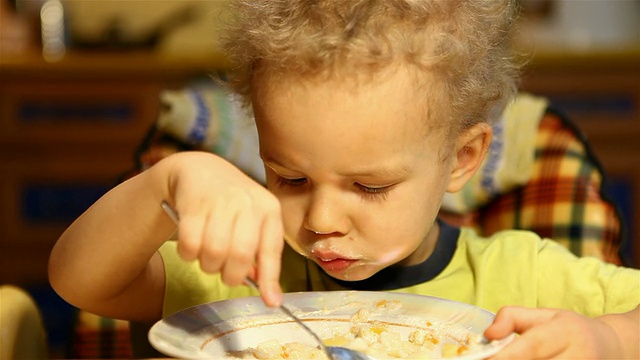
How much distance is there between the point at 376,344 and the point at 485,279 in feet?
1.33

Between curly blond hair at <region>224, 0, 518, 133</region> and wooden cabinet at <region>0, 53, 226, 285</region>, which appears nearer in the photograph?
curly blond hair at <region>224, 0, 518, 133</region>

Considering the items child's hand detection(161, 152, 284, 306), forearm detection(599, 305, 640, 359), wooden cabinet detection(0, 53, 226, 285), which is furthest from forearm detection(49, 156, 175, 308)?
wooden cabinet detection(0, 53, 226, 285)

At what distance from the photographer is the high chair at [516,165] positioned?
1.53m

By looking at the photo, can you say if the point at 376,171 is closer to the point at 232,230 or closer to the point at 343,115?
the point at 343,115

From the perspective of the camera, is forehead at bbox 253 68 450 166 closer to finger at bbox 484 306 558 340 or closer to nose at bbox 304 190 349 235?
nose at bbox 304 190 349 235

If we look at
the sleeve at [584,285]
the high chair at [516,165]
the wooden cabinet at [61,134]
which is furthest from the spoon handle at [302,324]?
the wooden cabinet at [61,134]

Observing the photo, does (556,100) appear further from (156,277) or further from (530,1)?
(156,277)

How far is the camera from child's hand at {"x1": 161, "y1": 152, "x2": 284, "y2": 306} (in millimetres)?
769

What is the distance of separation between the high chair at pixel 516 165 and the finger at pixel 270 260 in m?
0.74

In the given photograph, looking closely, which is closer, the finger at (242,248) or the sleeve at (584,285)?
the finger at (242,248)

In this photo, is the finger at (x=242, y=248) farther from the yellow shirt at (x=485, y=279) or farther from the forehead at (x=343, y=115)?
the yellow shirt at (x=485, y=279)

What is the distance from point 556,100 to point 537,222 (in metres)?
1.63

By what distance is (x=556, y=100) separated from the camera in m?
3.09

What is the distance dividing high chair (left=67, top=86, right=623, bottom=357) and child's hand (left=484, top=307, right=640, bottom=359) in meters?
0.61
